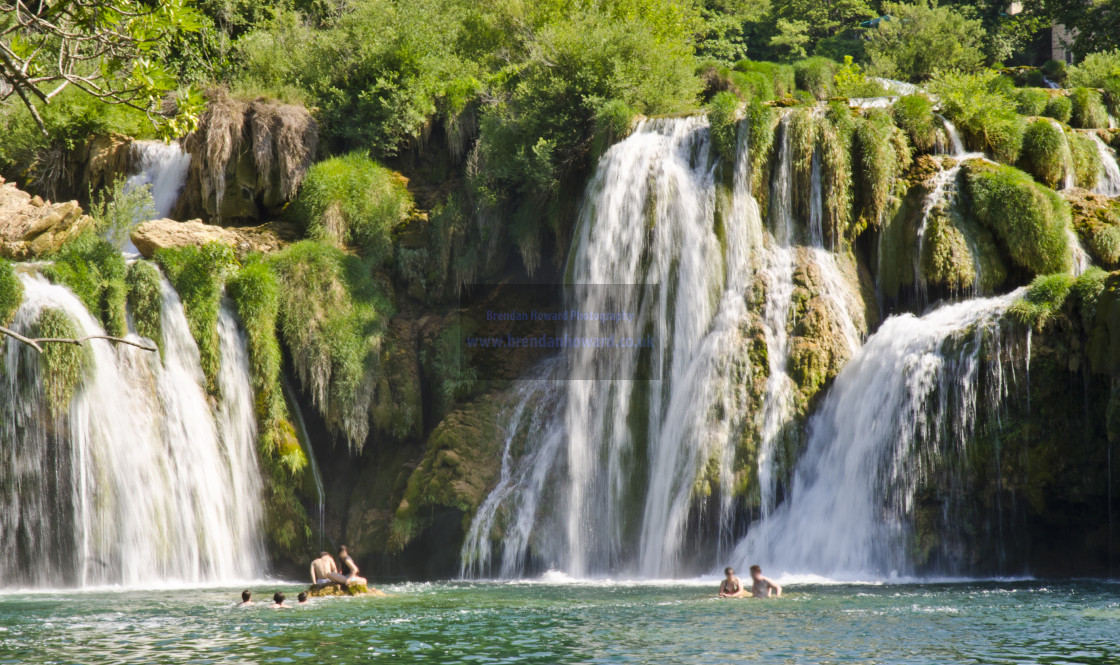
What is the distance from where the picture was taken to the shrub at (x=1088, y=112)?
21766 millimetres

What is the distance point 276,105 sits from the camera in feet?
81.0

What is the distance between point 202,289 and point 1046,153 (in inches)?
656

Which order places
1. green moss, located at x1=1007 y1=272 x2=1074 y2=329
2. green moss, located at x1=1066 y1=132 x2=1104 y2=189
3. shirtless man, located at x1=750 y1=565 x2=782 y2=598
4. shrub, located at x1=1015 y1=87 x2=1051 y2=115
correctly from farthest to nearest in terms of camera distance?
shrub, located at x1=1015 y1=87 x2=1051 y2=115 < green moss, located at x1=1066 y1=132 x2=1104 y2=189 < green moss, located at x1=1007 y1=272 x2=1074 y2=329 < shirtless man, located at x1=750 y1=565 x2=782 y2=598

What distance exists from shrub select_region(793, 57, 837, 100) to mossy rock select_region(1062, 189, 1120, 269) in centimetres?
1304

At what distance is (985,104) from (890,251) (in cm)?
375

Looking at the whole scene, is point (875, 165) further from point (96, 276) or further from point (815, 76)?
point (96, 276)

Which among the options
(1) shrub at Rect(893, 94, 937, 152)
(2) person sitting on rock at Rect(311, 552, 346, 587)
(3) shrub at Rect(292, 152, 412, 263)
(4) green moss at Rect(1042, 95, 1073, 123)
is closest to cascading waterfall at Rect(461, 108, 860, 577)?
(1) shrub at Rect(893, 94, 937, 152)

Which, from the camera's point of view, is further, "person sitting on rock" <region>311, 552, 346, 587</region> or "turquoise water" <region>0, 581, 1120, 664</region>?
"person sitting on rock" <region>311, 552, 346, 587</region>

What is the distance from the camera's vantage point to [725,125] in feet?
65.3

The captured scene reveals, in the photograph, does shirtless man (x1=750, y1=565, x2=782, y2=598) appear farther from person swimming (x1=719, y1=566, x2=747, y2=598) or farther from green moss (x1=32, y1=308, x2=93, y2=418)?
green moss (x1=32, y1=308, x2=93, y2=418)

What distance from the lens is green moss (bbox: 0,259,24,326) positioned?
1775 cm

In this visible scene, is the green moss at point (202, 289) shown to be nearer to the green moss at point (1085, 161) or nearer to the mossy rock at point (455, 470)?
the mossy rock at point (455, 470)

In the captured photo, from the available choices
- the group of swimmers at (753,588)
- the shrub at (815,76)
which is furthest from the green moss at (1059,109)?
the group of swimmers at (753,588)

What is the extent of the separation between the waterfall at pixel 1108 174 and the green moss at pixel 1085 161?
0.23 feet
